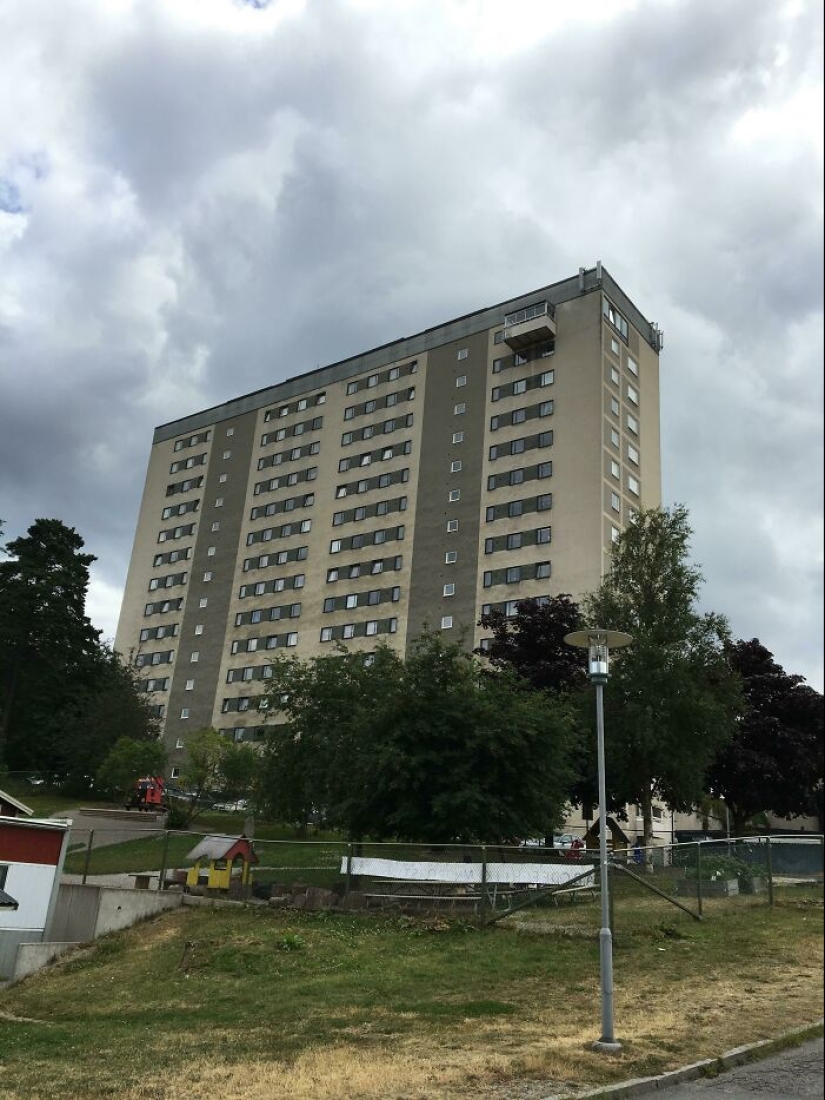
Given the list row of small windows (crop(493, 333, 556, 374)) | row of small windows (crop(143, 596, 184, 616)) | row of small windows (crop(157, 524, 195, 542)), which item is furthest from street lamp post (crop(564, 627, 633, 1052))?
row of small windows (crop(157, 524, 195, 542))

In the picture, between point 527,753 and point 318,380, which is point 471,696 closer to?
point 527,753

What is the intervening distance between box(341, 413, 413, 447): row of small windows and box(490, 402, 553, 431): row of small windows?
965 centimetres

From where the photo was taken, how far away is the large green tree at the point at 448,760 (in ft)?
84.3

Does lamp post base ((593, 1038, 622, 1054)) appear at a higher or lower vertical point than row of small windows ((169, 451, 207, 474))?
lower

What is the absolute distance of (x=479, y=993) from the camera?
48.8 ft

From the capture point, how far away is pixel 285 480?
294 feet

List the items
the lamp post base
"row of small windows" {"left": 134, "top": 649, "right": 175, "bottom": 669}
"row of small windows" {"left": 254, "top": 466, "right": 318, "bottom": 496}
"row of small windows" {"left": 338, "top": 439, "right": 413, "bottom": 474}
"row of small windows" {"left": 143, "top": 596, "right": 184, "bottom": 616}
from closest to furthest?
the lamp post base < "row of small windows" {"left": 338, "top": 439, "right": 413, "bottom": 474} < "row of small windows" {"left": 254, "top": 466, "right": 318, "bottom": 496} < "row of small windows" {"left": 134, "top": 649, "right": 175, "bottom": 669} < "row of small windows" {"left": 143, "top": 596, "right": 184, "bottom": 616}

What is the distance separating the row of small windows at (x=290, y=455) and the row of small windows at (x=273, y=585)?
12.6 metres

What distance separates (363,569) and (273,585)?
11.2 meters

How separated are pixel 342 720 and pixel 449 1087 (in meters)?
25.7

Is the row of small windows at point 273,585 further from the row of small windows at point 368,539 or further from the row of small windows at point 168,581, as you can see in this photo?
the row of small windows at point 168,581

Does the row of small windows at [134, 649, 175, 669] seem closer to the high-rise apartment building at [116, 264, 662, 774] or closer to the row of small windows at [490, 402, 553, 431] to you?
the high-rise apartment building at [116, 264, 662, 774]

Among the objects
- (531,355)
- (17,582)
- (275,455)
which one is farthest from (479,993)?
(275,455)

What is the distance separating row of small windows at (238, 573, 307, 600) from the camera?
83812 mm
